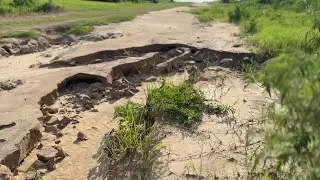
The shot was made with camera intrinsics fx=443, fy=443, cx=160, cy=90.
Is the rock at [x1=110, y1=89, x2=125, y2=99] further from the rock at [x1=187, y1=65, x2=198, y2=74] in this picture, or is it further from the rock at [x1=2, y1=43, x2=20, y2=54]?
the rock at [x1=2, y1=43, x2=20, y2=54]

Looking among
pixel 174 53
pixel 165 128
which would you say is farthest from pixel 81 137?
pixel 174 53

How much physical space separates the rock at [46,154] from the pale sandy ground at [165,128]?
112mm

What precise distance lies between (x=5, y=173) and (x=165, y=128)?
184 centimetres

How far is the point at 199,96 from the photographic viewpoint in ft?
18.4

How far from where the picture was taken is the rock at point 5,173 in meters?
3.72

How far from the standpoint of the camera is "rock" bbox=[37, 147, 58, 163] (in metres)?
4.34

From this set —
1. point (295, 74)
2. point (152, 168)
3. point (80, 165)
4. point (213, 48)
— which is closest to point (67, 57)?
point (213, 48)

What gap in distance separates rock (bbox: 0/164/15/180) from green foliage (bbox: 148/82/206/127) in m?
1.85

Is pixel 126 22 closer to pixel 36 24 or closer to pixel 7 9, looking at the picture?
pixel 36 24

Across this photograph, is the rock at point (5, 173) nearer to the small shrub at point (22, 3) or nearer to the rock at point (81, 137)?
the rock at point (81, 137)

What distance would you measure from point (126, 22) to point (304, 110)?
1129 centimetres

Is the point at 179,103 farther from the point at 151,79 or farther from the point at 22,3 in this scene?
the point at 22,3

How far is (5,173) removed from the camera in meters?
3.76

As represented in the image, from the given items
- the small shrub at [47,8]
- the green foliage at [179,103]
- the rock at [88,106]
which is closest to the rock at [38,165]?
the green foliage at [179,103]
